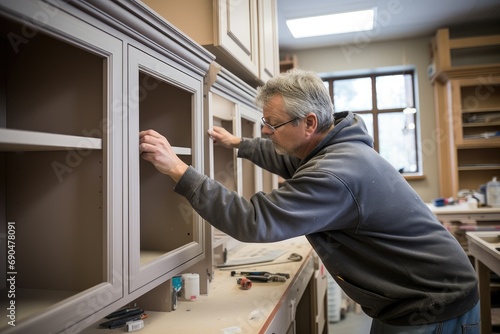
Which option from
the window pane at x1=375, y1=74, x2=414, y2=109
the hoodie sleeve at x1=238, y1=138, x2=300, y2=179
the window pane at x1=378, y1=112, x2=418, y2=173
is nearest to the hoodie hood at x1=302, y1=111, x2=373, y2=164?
the hoodie sleeve at x1=238, y1=138, x2=300, y2=179

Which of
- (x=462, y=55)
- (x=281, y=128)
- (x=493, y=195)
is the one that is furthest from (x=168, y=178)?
(x=462, y=55)

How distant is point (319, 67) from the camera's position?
461cm

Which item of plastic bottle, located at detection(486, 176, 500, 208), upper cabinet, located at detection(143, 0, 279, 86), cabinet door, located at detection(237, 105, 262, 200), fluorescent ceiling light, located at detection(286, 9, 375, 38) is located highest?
fluorescent ceiling light, located at detection(286, 9, 375, 38)

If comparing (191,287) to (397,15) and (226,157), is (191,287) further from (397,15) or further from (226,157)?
(397,15)

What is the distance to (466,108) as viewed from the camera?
404 centimetres

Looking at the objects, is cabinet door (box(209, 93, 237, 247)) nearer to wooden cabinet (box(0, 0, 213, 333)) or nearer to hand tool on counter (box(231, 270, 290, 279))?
hand tool on counter (box(231, 270, 290, 279))

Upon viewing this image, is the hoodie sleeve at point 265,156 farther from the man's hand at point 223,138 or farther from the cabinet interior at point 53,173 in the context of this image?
the cabinet interior at point 53,173

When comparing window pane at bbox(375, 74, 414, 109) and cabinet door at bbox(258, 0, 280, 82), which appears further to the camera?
window pane at bbox(375, 74, 414, 109)

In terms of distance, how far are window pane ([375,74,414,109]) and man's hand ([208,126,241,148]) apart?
3495 millimetres

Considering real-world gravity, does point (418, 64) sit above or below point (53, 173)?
above

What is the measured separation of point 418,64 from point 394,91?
1.39ft

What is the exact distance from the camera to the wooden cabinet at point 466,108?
12.6 feet

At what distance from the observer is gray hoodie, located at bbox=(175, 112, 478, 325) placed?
103cm

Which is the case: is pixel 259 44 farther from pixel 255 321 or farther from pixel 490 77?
pixel 490 77
